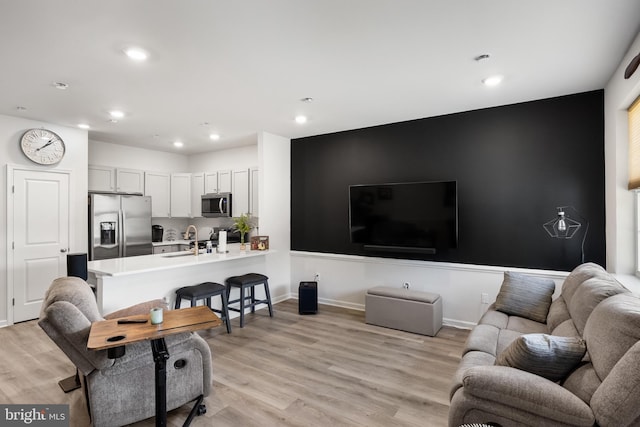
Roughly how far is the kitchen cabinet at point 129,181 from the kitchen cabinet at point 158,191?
9cm

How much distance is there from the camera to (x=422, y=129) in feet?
14.8

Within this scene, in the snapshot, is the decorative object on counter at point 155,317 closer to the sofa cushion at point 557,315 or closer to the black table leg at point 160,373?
the black table leg at point 160,373

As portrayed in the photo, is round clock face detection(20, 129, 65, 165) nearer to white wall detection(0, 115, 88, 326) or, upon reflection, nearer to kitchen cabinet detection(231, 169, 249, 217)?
white wall detection(0, 115, 88, 326)

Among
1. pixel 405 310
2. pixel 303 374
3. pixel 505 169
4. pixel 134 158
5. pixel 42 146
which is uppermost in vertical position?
pixel 134 158

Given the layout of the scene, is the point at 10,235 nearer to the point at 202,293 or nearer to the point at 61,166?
the point at 61,166

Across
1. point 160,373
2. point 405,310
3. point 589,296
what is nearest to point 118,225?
point 160,373

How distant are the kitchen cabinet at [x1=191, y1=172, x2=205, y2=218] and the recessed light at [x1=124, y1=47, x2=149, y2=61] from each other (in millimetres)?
3804

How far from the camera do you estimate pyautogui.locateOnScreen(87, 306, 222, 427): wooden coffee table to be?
1814 mm

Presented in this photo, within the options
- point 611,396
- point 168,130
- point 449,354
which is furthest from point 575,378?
point 168,130

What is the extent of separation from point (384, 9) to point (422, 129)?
2.64 meters

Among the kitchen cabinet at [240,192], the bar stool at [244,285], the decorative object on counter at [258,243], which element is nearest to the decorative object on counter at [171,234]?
the kitchen cabinet at [240,192]

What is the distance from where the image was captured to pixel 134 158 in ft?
20.6

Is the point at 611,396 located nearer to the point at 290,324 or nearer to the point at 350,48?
the point at 350,48

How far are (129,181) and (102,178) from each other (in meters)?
0.42
